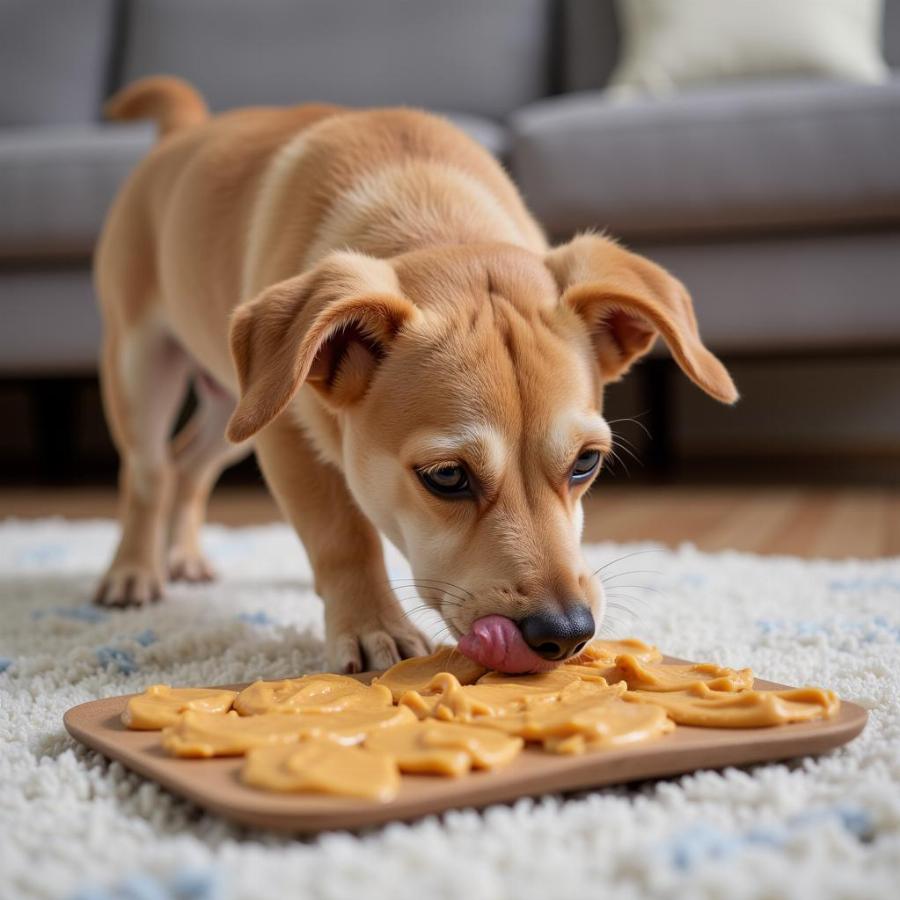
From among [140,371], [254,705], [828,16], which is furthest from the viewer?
[828,16]

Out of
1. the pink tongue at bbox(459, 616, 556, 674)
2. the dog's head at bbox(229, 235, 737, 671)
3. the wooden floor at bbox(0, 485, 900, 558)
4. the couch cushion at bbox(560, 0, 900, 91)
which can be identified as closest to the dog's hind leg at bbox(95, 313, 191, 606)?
the dog's head at bbox(229, 235, 737, 671)

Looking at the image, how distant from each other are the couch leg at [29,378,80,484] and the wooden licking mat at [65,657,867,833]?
3624mm

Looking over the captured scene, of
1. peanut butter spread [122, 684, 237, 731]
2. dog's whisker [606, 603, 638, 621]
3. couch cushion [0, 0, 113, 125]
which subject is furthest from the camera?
couch cushion [0, 0, 113, 125]

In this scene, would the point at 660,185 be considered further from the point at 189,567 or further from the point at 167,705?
the point at 167,705

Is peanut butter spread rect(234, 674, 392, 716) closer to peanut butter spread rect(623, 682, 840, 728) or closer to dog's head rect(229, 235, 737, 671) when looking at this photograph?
dog's head rect(229, 235, 737, 671)

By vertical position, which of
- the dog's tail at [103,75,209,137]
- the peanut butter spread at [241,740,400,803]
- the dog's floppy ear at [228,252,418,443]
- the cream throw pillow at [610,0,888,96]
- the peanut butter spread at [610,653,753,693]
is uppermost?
the cream throw pillow at [610,0,888,96]

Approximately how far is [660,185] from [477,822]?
2.54m

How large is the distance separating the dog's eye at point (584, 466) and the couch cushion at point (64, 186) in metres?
2.14

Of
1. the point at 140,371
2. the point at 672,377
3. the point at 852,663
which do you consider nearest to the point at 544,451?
the point at 852,663

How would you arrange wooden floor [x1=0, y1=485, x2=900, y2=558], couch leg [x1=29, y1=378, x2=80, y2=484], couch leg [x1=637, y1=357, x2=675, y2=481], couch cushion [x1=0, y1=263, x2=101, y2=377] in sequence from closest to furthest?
1. wooden floor [x1=0, y1=485, x2=900, y2=558]
2. couch cushion [x1=0, y1=263, x2=101, y2=377]
3. couch leg [x1=637, y1=357, x2=675, y2=481]
4. couch leg [x1=29, y1=378, x2=80, y2=484]

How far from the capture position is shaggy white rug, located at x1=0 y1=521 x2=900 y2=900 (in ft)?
2.90

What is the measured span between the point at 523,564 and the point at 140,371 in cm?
133

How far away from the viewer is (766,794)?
1062mm

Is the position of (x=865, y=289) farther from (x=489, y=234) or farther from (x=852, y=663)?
(x=852, y=663)
